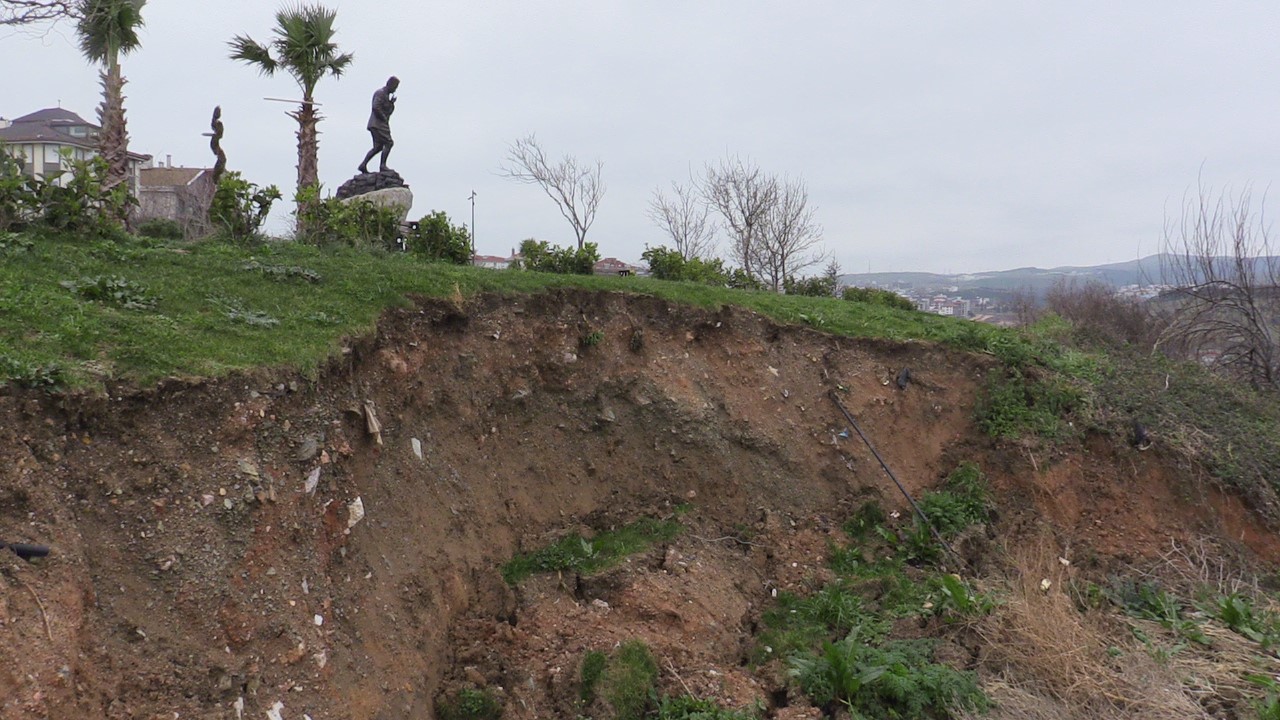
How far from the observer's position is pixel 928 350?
1059 cm

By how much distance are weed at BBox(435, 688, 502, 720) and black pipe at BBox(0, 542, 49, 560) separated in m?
2.96

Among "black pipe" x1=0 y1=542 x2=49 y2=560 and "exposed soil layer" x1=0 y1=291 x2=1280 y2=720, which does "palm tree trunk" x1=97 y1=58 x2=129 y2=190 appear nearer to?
"exposed soil layer" x1=0 y1=291 x2=1280 y2=720

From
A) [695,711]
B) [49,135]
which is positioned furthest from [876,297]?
[49,135]

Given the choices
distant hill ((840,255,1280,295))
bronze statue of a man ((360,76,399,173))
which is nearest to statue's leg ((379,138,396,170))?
bronze statue of a man ((360,76,399,173))

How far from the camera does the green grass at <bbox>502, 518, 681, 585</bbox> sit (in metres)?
7.57

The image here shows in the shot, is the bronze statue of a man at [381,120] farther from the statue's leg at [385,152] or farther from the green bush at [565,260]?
the green bush at [565,260]

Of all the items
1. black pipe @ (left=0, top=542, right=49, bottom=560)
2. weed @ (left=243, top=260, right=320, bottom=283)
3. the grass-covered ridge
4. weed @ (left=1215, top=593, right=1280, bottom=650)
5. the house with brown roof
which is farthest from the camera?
the house with brown roof

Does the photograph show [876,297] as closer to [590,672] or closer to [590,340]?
[590,340]

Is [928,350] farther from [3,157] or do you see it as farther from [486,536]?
[3,157]

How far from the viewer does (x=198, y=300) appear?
695cm

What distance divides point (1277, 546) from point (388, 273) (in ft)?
33.2

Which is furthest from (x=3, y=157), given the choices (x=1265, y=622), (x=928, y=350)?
(x=1265, y=622)

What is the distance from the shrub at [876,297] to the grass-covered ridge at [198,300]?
5.27 m

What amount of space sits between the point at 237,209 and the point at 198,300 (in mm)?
3265
